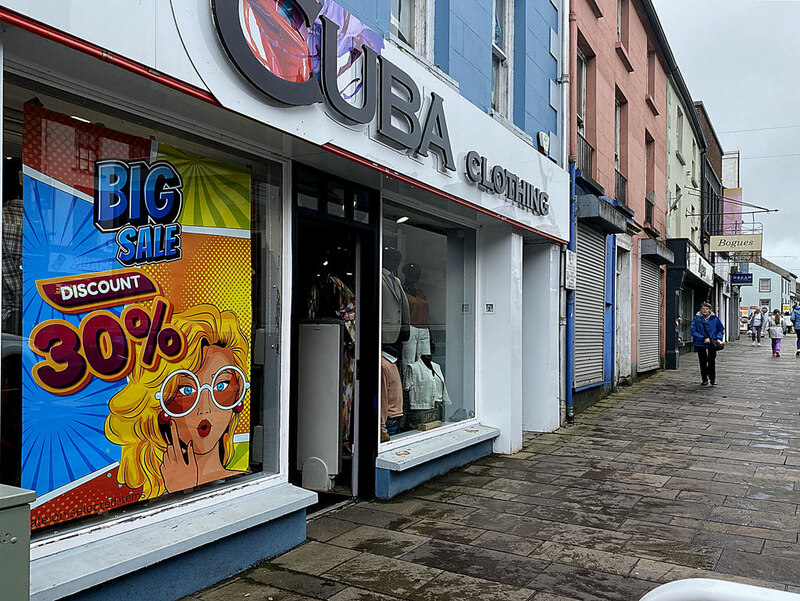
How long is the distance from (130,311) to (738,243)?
2872 cm

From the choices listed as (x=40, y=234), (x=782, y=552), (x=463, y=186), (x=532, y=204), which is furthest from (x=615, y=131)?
(x=40, y=234)

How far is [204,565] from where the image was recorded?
4.03 m

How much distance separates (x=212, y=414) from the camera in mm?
4570

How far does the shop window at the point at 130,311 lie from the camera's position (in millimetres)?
3430

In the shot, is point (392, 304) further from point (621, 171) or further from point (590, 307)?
point (621, 171)

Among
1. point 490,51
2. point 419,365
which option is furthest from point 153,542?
point 490,51

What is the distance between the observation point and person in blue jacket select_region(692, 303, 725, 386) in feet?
49.2

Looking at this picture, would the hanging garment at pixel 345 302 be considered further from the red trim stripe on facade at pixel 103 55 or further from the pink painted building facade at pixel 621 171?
the pink painted building facade at pixel 621 171

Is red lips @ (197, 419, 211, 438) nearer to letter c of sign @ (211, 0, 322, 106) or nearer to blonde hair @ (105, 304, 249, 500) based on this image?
blonde hair @ (105, 304, 249, 500)

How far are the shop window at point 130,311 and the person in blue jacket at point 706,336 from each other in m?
12.5

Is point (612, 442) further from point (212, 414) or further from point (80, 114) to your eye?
point (80, 114)

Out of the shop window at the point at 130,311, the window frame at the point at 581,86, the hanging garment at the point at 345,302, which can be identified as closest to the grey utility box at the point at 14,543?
the shop window at the point at 130,311

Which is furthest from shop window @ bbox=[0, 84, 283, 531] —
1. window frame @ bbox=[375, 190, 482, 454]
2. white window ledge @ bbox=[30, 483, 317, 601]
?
window frame @ bbox=[375, 190, 482, 454]

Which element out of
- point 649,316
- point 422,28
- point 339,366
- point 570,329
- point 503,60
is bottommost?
point 339,366
